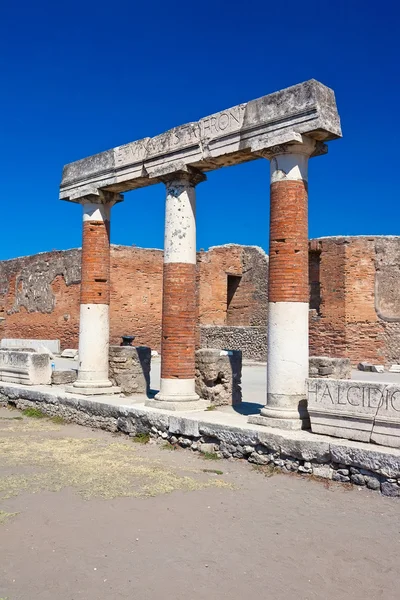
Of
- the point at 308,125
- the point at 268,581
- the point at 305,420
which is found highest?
the point at 308,125

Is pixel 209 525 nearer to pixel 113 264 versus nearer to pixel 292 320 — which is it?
pixel 292 320

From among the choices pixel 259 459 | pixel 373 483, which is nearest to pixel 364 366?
pixel 259 459

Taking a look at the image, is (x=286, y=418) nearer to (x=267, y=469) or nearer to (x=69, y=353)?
(x=267, y=469)

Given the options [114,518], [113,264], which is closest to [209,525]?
[114,518]

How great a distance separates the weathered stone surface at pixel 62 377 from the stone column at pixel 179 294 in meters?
3.47

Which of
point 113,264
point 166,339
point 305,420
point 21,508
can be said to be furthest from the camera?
point 113,264

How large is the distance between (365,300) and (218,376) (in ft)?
39.1

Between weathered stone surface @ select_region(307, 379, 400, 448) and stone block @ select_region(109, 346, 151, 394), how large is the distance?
14.1ft

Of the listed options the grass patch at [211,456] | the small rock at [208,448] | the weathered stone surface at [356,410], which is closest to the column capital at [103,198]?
the small rock at [208,448]

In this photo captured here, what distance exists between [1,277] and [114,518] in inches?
963

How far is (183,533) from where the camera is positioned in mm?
4477

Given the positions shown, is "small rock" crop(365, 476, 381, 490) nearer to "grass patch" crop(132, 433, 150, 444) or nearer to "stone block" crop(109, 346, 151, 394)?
"grass patch" crop(132, 433, 150, 444)

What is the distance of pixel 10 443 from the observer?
7516 mm

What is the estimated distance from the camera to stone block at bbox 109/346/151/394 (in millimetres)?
9977
